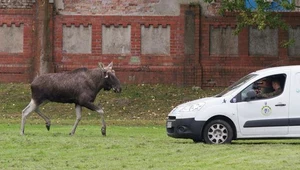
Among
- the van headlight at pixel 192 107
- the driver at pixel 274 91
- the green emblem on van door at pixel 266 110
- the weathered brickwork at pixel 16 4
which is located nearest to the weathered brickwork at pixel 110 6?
the weathered brickwork at pixel 16 4

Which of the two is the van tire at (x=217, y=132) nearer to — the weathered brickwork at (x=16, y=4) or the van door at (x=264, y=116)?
the van door at (x=264, y=116)

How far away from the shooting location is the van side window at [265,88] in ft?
72.7

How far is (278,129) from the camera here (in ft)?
72.2

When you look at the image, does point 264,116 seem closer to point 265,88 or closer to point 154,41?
point 265,88

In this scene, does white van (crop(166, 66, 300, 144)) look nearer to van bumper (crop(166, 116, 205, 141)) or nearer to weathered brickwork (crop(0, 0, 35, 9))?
van bumper (crop(166, 116, 205, 141))

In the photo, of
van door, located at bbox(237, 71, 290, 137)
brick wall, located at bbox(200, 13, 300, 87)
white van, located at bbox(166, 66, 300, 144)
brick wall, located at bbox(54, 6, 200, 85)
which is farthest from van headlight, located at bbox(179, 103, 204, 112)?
brick wall, located at bbox(200, 13, 300, 87)

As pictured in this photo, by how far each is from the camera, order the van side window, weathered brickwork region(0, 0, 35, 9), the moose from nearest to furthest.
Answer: the van side window
the moose
weathered brickwork region(0, 0, 35, 9)

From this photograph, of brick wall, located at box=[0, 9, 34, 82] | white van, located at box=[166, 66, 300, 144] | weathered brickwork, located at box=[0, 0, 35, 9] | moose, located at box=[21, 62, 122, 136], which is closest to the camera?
white van, located at box=[166, 66, 300, 144]

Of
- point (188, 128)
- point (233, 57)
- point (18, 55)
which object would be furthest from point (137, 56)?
point (188, 128)

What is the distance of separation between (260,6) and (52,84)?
40.5 feet

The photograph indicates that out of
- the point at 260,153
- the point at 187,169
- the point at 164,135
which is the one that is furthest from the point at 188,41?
the point at 187,169

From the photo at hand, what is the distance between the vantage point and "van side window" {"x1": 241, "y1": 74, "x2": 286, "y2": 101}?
22.2 metres

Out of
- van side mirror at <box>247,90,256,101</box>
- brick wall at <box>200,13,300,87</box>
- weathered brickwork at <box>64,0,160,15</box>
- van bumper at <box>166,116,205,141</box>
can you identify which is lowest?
van bumper at <box>166,116,205,141</box>

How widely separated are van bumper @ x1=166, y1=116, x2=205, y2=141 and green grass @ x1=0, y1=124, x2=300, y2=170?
1.47 feet
